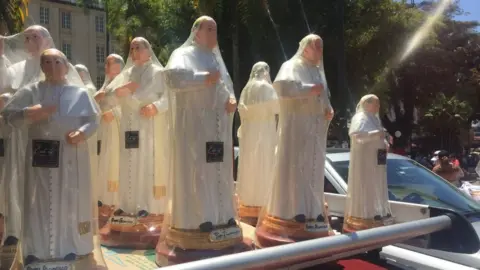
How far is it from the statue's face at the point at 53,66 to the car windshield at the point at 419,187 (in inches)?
123

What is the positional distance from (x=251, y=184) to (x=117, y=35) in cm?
1682

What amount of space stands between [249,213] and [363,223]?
4.26 feet

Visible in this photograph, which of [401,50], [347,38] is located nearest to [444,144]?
[401,50]

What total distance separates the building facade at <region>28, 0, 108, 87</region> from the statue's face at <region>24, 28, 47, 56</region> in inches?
788

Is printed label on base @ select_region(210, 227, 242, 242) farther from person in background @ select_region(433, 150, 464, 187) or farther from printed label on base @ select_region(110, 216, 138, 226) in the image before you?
person in background @ select_region(433, 150, 464, 187)

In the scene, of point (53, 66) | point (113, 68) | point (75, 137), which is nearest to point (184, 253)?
point (75, 137)

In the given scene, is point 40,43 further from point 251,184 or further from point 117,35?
point 117,35

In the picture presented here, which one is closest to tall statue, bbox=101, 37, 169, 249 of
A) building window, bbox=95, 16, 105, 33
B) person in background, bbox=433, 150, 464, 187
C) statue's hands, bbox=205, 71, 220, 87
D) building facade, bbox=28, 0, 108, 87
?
statue's hands, bbox=205, 71, 220, 87

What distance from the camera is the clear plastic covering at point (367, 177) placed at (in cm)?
444

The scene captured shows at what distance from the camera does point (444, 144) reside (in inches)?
1058

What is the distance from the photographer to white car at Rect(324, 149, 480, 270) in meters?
3.24

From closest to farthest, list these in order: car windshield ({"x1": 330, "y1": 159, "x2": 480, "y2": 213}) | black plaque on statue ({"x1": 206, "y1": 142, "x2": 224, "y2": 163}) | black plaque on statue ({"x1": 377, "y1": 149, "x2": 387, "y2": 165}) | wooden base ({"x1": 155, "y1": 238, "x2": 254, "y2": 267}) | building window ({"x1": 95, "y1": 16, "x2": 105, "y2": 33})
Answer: wooden base ({"x1": 155, "y1": 238, "x2": 254, "y2": 267}) → black plaque on statue ({"x1": 206, "y1": 142, "x2": 224, "y2": 163}) → black plaque on statue ({"x1": 377, "y1": 149, "x2": 387, "y2": 165}) → car windshield ({"x1": 330, "y1": 159, "x2": 480, "y2": 213}) → building window ({"x1": 95, "y1": 16, "x2": 105, "y2": 33})

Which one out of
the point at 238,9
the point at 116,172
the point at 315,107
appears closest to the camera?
the point at 315,107

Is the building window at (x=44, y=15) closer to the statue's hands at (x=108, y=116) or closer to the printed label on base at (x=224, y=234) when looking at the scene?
the statue's hands at (x=108, y=116)
